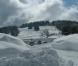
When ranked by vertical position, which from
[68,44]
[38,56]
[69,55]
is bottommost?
[69,55]

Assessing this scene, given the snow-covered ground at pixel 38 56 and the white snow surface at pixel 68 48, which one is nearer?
the snow-covered ground at pixel 38 56

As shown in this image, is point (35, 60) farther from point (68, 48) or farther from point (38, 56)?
point (68, 48)

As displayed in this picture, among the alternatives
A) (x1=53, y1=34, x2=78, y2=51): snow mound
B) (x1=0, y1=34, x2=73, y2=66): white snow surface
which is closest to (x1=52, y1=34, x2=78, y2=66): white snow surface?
(x1=53, y1=34, x2=78, y2=51): snow mound

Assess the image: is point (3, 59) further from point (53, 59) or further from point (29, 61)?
point (53, 59)

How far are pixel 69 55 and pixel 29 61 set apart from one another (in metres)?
2.57

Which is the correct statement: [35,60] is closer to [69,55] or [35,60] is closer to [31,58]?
[31,58]

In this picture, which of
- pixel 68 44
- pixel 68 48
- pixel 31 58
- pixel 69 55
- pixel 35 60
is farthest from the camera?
pixel 68 44

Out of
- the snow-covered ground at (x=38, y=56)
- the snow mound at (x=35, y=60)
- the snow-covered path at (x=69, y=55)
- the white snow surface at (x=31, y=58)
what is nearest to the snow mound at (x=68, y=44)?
the snow-covered ground at (x=38, y=56)

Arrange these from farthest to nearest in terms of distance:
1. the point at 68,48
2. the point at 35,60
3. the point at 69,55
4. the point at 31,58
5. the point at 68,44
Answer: the point at 68,44
the point at 68,48
the point at 69,55
the point at 31,58
the point at 35,60

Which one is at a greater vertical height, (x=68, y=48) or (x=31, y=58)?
(x=31, y=58)

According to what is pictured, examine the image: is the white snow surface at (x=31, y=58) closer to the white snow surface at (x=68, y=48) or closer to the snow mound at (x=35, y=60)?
the snow mound at (x=35, y=60)

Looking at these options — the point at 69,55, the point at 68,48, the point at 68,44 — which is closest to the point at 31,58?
the point at 69,55

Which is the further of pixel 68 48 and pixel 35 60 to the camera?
pixel 68 48

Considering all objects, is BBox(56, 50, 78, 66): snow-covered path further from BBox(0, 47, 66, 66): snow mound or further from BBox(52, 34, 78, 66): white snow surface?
BBox(0, 47, 66, 66): snow mound
